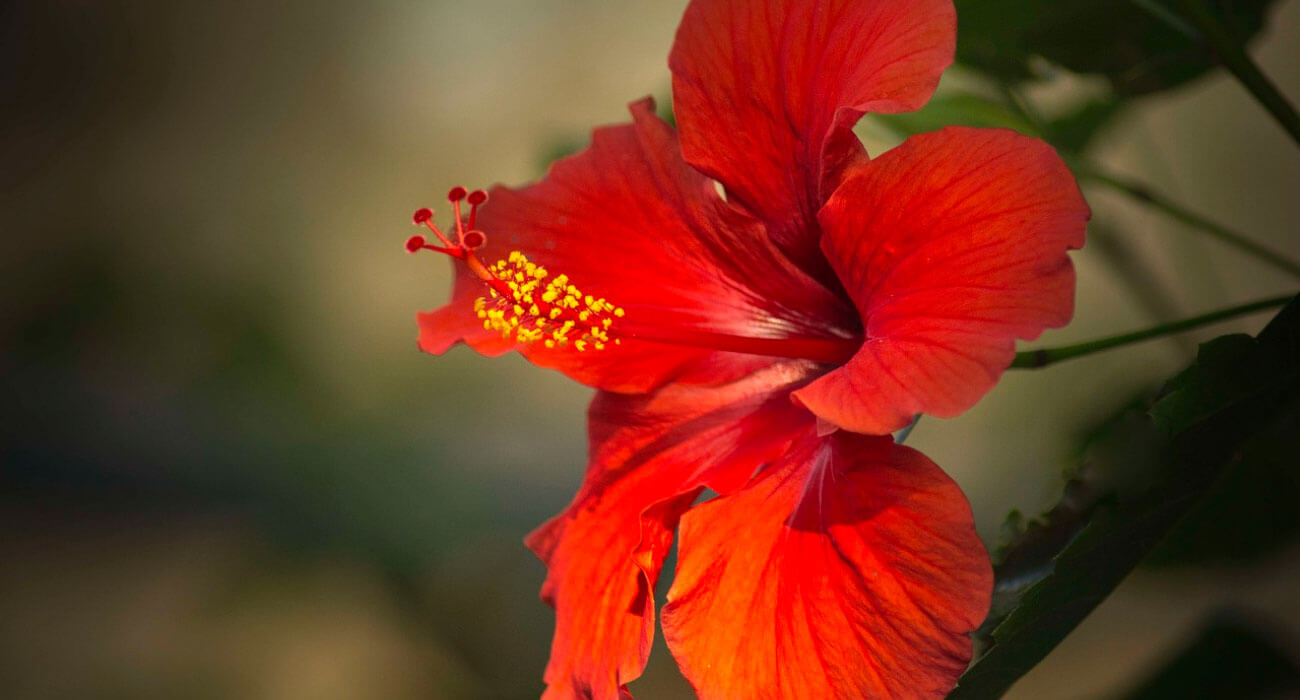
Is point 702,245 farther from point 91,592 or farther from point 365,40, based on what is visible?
point 91,592

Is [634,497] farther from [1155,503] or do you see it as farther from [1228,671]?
[1228,671]

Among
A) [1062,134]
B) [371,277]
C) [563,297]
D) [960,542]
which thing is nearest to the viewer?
[960,542]

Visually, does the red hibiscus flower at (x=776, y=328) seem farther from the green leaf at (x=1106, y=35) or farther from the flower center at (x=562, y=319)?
the green leaf at (x=1106, y=35)

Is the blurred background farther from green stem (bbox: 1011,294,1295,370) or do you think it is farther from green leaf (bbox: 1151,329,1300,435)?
green leaf (bbox: 1151,329,1300,435)

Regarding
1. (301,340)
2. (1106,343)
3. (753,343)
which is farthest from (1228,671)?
(301,340)

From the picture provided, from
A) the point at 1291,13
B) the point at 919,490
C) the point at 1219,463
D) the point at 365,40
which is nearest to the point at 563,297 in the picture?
the point at 919,490

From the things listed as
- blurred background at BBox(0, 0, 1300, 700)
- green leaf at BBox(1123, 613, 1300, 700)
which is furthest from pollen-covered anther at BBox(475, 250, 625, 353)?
blurred background at BBox(0, 0, 1300, 700)
